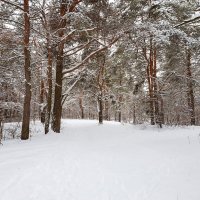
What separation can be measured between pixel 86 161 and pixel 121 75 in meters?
26.6

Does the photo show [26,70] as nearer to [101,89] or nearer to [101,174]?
[101,174]

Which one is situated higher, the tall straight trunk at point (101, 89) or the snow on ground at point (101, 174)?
the tall straight trunk at point (101, 89)

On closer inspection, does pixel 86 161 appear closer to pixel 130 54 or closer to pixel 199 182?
pixel 199 182

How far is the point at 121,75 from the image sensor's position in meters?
33.6

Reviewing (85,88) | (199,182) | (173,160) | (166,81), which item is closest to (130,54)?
(166,81)

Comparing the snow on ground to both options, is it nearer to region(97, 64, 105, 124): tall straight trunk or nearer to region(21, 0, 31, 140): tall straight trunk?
region(21, 0, 31, 140): tall straight trunk

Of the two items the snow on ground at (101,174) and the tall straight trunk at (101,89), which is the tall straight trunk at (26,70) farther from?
the tall straight trunk at (101,89)

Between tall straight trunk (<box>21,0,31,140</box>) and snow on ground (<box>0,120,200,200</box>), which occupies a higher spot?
tall straight trunk (<box>21,0,31,140</box>)

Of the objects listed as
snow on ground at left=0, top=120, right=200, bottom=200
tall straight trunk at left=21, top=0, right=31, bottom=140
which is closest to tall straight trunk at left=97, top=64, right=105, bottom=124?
tall straight trunk at left=21, top=0, right=31, bottom=140

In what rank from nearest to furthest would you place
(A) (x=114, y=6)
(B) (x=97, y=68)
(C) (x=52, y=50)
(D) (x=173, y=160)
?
(D) (x=173, y=160), (C) (x=52, y=50), (A) (x=114, y=6), (B) (x=97, y=68)

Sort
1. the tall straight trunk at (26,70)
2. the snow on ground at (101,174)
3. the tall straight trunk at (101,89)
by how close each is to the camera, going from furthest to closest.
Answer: the tall straight trunk at (101,89), the tall straight trunk at (26,70), the snow on ground at (101,174)

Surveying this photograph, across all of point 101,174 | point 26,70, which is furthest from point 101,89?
point 101,174

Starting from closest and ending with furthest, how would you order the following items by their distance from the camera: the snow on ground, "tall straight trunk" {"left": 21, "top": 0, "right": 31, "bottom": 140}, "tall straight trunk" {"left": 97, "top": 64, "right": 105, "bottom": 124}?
the snow on ground
"tall straight trunk" {"left": 21, "top": 0, "right": 31, "bottom": 140}
"tall straight trunk" {"left": 97, "top": 64, "right": 105, "bottom": 124}

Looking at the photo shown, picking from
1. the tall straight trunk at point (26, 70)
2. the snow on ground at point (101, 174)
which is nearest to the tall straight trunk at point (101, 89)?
the tall straight trunk at point (26, 70)
